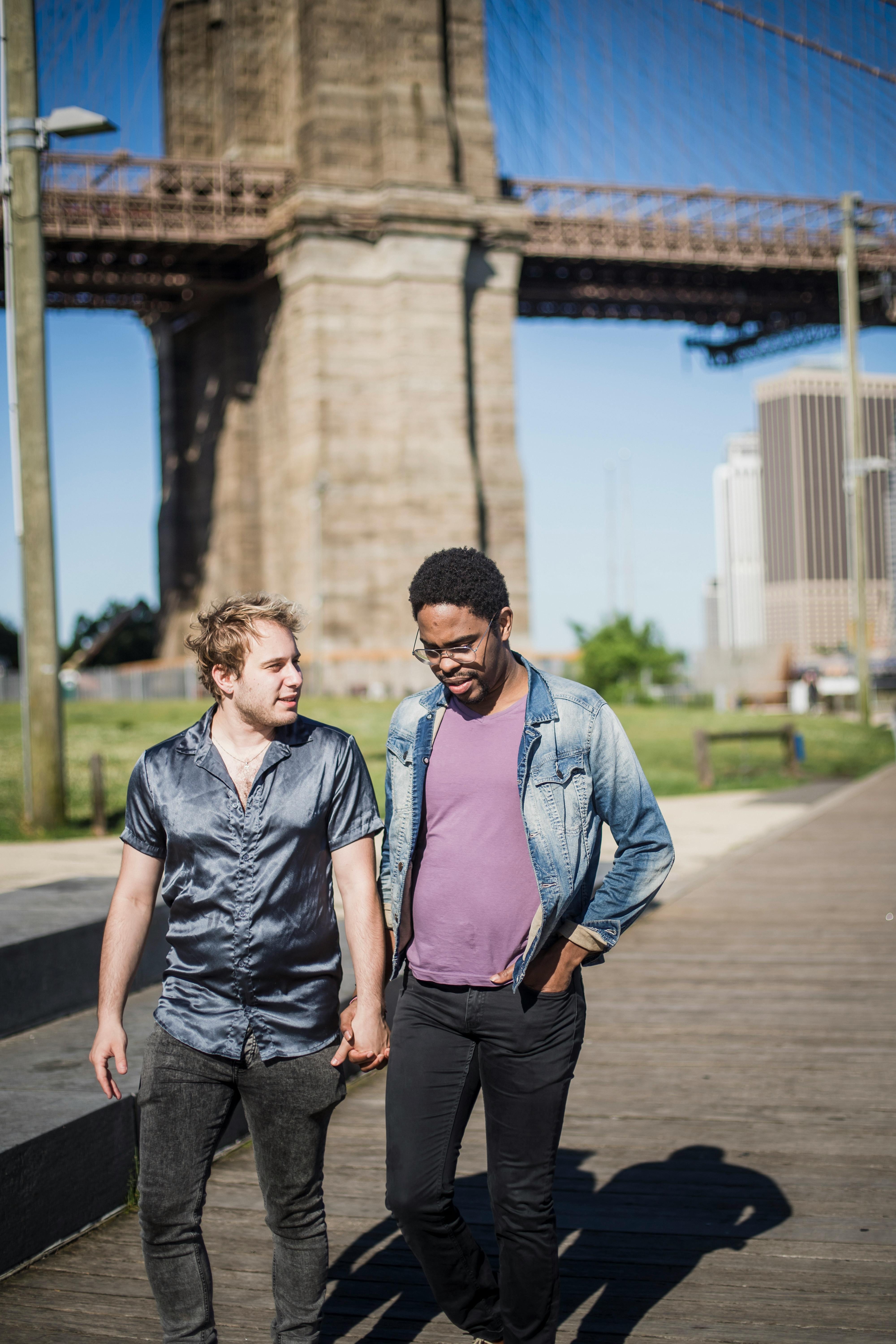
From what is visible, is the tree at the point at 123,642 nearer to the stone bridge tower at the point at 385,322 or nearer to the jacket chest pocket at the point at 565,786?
the stone bridge tower at the point at 385,322

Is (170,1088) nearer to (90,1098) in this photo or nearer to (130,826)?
(130,826)

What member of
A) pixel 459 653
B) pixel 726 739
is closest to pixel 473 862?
pixel 459 653

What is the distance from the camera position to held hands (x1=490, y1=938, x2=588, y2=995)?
3.24 m

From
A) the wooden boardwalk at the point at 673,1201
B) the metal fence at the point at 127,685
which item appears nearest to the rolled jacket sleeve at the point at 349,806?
the wooden boardwalk at the point at 673,1201

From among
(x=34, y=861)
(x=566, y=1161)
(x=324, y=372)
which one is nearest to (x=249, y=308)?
(x=324, y=372)

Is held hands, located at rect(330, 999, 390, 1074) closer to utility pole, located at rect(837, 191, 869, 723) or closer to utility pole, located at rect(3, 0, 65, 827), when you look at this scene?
utility pole, located at rect(3, 0, 65, 827)

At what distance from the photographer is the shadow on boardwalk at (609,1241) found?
3.84 m

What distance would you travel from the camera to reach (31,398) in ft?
40.9

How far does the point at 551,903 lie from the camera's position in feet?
10.5

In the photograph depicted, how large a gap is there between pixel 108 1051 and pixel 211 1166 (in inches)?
13.5

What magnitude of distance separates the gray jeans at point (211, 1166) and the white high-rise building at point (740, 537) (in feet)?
330

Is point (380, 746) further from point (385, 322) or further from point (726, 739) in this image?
point (385, 322)

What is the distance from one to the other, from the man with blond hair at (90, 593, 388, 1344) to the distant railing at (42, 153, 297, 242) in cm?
5055

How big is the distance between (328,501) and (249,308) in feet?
38.3
